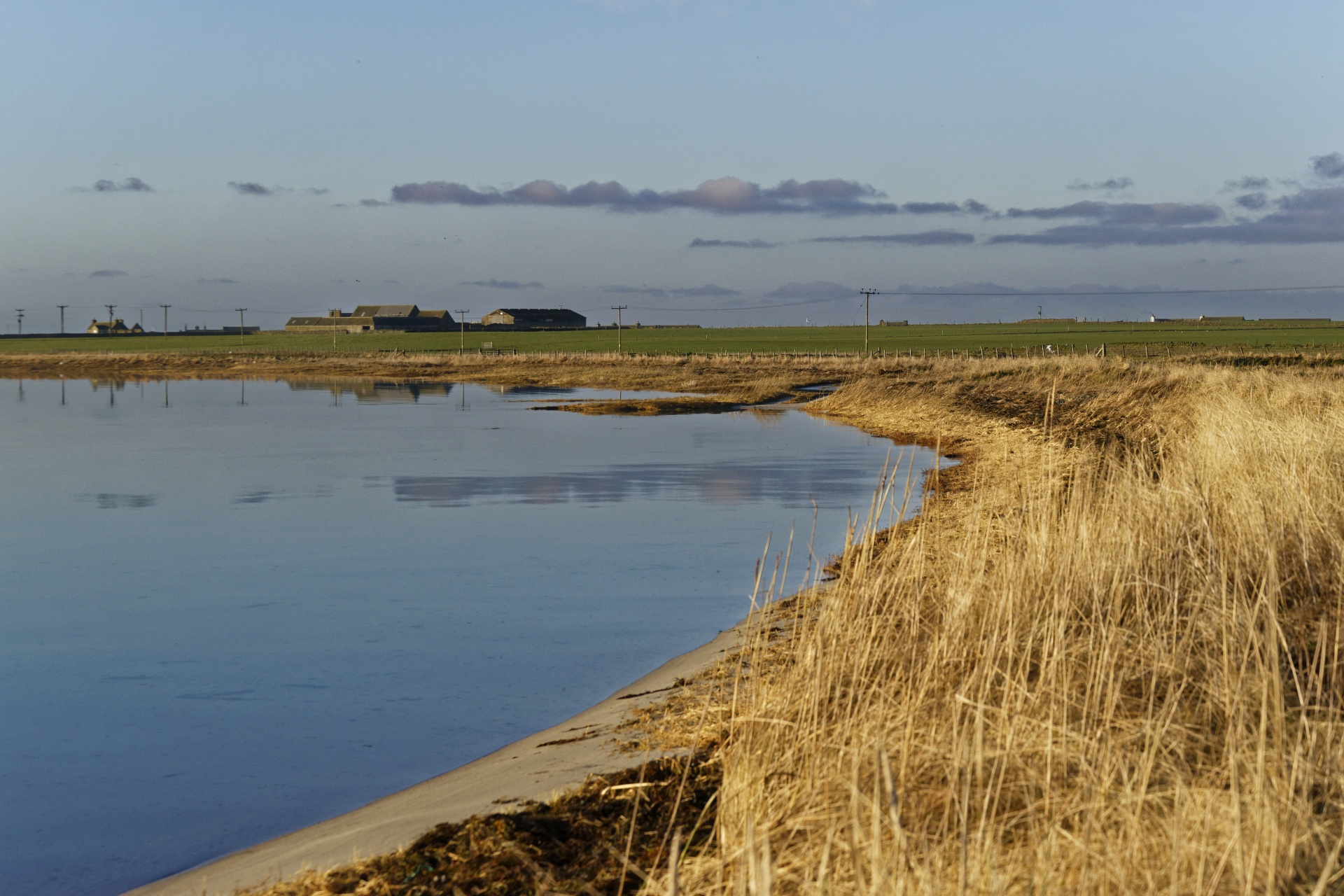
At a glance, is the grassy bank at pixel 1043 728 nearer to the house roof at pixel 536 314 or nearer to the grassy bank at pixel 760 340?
the grassy bank at pixel 760 340

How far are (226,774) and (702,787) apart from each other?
12.6 feet

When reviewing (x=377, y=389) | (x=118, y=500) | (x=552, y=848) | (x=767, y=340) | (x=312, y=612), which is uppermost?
(x=767, y=340)

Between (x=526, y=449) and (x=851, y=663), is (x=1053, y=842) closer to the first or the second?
(x=851, y=663)

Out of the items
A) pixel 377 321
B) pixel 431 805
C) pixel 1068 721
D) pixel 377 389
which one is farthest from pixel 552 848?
pixel 377 321

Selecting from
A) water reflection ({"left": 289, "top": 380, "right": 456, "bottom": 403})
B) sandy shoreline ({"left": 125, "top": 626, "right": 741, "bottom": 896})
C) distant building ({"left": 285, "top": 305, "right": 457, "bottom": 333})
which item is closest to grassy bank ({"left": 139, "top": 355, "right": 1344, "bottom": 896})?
sandy shoreline ({"left": 125, "top": 626, "right": 741, "bottom": 896})

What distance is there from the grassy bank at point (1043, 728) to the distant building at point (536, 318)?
17786cm

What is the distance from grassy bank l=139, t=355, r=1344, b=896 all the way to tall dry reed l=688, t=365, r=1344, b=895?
19 mm

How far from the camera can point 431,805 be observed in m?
6.84

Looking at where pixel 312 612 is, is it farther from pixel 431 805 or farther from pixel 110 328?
pixel 110 328

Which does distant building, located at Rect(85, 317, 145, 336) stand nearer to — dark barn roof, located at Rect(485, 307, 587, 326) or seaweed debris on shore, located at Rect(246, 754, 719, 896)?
dark barn roof, located at Rect(485, 307, 587, 326)

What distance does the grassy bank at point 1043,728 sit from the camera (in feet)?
12.8

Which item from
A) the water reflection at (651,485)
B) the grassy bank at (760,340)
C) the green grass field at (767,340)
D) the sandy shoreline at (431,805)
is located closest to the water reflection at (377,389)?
the grassy bank at (760,340)

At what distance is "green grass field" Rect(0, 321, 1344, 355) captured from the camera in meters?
107

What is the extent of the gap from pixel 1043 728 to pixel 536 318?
186 metres
